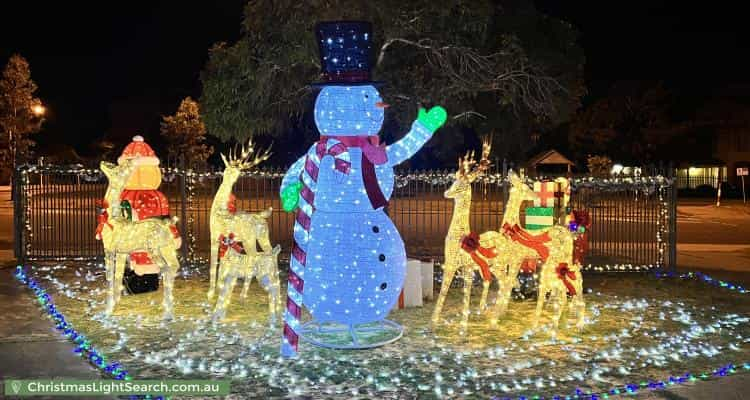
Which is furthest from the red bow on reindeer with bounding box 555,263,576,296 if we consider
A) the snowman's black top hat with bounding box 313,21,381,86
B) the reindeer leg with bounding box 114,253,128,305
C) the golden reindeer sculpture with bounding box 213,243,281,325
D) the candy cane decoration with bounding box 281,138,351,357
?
the reindeer leg with bounding box 114,253,128,305

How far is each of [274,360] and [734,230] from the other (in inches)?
703

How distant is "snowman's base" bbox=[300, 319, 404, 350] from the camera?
7391 mm

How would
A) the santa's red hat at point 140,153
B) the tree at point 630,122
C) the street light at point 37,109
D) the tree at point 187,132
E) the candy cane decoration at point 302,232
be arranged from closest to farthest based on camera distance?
the candy cane decoration at point 302,232, the santa's red hat at point 140,153, the street light at point 37,109, the tree at point 187,132, the tree at point 630,122

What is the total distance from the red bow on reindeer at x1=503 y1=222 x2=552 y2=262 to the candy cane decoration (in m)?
2.24

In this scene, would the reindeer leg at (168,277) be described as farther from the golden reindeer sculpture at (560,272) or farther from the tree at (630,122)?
the tree at (630,122)

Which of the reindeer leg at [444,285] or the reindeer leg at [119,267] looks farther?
the reindeer leg at [119,267]

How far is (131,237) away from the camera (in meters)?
8.57

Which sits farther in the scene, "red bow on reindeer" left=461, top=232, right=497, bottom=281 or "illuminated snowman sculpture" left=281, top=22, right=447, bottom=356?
"red bow on reindeer" left=461, top=232, right=497, bottom=281

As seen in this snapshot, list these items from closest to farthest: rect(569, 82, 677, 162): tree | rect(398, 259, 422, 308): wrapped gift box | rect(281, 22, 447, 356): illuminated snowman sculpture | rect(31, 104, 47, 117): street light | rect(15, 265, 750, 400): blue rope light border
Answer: rect(15, 265, 750, 400): blue rope light border → rect(281, 22, 447, 356): illuminated snowman sculpture → rect(398, 259, 422, 308): wrapped gift box → rect(31, 104, 47, 117): street light → rect(569, 82, 677, 162): tree

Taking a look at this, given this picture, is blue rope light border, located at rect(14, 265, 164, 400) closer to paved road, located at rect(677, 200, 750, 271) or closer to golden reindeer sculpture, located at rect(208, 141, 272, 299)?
golden reindeer sculpture, located at rect(208, 141, 272, 299)

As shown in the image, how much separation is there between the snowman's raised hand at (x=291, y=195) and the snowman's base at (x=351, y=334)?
1434mm

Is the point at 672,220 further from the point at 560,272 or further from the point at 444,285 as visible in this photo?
the point at 444,285

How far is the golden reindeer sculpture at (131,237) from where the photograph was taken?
28.1 feet

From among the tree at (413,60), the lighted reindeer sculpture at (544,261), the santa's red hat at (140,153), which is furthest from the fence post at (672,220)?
the santa's red hat at (140,153)
